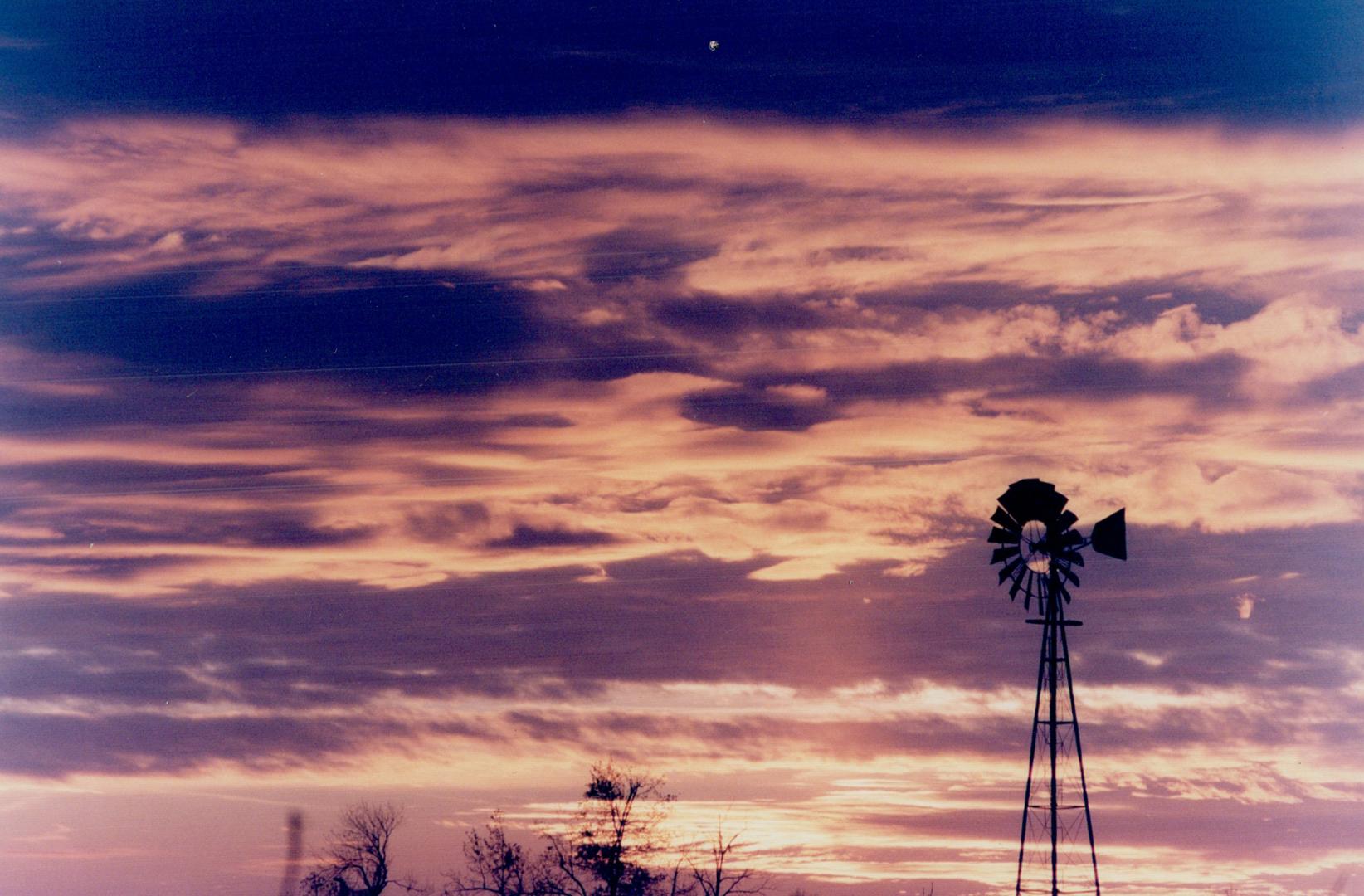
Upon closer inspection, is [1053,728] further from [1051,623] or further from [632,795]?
[632,795]

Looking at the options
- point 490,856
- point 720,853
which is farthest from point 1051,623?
point 490,856

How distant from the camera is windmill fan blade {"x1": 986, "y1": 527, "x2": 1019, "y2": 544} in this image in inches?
1692

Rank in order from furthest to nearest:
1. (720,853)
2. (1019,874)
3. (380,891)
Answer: (380,891) → (720,853) → (1019,874)

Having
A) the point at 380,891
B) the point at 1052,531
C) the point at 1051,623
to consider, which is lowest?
the point at 380,891

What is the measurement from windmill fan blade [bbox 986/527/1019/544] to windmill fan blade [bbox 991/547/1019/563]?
7.7 inches

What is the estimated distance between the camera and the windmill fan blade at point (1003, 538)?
43.0 metres

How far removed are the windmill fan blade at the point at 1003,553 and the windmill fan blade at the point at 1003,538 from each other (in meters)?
0.20

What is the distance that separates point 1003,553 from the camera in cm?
4303

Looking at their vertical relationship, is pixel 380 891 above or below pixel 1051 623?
below

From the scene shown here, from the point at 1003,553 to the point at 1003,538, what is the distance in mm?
462

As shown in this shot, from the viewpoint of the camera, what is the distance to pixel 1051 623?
4234cm

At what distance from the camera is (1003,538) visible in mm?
42969

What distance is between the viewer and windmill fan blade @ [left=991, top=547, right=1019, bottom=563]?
43000 mm

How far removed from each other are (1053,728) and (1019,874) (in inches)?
162
